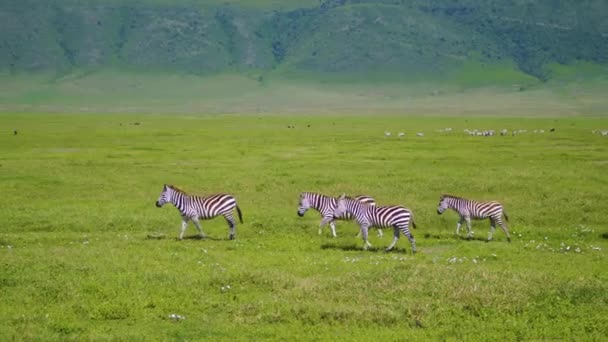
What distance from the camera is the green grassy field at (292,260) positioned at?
41.6ft

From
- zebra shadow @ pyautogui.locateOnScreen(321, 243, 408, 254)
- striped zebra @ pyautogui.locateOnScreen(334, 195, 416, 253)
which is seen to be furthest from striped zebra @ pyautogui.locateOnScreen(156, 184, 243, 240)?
striped zebra @ pyautogui.locateOnScreen(334, 195, 416, 253)

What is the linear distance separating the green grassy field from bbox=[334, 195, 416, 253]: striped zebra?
0.52 m

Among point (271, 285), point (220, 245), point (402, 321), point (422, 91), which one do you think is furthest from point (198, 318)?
point (422, 91)

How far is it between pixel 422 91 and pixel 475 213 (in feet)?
526

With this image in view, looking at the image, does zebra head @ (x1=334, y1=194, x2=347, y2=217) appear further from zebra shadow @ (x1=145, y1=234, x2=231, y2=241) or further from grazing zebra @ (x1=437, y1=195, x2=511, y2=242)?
grazing zebra @ (x1=437, y1=195, x2=511, y2=242)

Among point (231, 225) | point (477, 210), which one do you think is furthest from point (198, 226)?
point (477, 210)

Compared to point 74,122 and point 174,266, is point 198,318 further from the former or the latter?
point 74,122

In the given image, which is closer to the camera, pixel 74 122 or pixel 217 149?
pixel 217 149

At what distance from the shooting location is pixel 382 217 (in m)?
19.1

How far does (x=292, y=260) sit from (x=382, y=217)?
295 cm

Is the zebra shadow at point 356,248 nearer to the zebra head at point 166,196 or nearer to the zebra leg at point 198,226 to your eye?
the zebra leg at point 198,226

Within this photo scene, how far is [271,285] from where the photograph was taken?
14.9 meters

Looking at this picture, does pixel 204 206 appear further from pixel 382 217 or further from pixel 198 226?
pixel 382 217

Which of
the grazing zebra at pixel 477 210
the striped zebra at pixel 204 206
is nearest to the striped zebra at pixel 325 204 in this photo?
the grazing zebra at pixel 477 210
